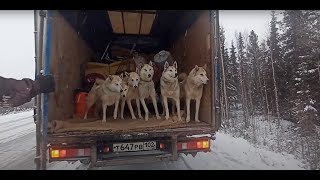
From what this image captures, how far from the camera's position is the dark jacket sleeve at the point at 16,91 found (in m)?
3.06

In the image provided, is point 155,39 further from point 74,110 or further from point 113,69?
point 74,110

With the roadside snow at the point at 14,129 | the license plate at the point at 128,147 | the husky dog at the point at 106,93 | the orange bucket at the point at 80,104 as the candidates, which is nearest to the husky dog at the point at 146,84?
the husky dog at the point at 106,93

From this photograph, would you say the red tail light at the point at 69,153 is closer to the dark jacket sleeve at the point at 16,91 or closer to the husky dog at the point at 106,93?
the dark jacket sleeve at the point at 16,91

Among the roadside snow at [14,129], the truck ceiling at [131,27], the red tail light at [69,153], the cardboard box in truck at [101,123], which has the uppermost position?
the truck ceiling at [131,27]

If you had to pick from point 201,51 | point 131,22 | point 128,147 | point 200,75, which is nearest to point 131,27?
point 131,22

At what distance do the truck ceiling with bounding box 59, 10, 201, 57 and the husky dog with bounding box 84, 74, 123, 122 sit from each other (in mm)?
1294

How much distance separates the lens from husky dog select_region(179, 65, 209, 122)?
4309mm

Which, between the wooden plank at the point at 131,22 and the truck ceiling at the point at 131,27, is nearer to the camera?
the truck ceiling at the point at 131,27

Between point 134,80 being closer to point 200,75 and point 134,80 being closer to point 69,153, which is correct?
point 200,75

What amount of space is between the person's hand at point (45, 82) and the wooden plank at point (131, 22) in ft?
8.54

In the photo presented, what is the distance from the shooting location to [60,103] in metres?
4.66

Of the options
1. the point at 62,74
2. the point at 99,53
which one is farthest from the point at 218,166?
the point at 99,53

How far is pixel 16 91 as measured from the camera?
321cm

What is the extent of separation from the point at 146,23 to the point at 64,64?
8.89 ft
